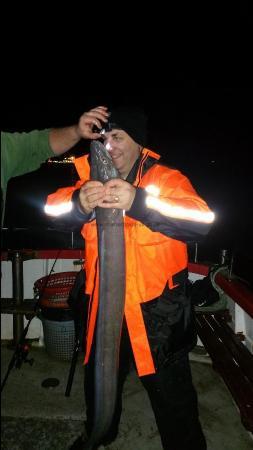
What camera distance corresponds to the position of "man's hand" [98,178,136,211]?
204 cm

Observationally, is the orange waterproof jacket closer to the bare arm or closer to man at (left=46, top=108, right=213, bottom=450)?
man at (left=46, top=108, right=213, bottom=450)

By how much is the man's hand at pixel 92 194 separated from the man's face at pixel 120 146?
0.51 metres

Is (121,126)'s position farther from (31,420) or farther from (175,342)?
(31,420)

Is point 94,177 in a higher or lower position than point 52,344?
higher

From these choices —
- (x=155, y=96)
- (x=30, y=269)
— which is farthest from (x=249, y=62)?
(x=30, y=269)

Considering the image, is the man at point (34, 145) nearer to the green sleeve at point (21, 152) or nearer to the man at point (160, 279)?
the green sleeve at point (21, 152)

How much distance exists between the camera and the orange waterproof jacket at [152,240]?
211 centimetres

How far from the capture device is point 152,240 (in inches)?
87.2

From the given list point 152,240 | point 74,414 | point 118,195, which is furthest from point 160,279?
point 74,414

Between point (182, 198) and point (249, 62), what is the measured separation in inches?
1566

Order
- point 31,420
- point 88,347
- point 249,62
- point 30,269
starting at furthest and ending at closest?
point 249,62 → point 30,269 → point 31,420 → point 88,347

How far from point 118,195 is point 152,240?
39 cm

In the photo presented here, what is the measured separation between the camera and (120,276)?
2178 millimetres

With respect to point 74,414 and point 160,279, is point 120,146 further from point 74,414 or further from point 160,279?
point 74,414
